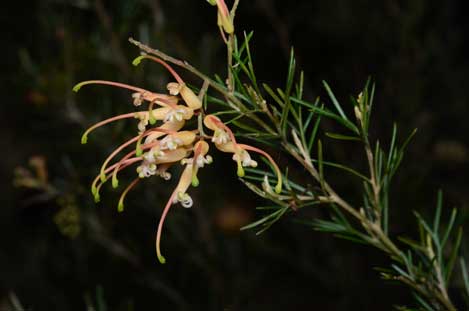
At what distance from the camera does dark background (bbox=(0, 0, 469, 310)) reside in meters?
1.67

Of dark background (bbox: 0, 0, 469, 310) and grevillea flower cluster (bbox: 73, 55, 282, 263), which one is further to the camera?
dark background (bbox: 0, 0, 469, 310)

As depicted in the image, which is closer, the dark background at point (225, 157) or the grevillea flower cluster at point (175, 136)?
the grevillea flower cluster at point (175, 136)

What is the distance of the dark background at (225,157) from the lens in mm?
1675

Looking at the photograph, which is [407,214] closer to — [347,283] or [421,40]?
[347,283]

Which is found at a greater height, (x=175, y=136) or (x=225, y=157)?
(x=175, y=136)

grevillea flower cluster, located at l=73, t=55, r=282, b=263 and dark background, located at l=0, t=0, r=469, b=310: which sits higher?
grevillea flower cluster, located at l=73, t=55, r=282, b=263

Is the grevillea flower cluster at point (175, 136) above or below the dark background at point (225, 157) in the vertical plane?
above

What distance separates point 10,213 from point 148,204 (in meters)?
1.30

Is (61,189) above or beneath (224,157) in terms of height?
above

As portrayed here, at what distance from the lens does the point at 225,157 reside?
6.76ft

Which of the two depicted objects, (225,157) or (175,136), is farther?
(225,157)

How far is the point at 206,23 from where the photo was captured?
7.02 ft

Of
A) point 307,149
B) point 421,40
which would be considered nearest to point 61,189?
point 307,149

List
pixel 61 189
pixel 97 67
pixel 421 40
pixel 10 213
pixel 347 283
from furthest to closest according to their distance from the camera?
pixel 10 213
pixel 421 40
pixel 347 283
pixel 97 67
pixel 61 189
